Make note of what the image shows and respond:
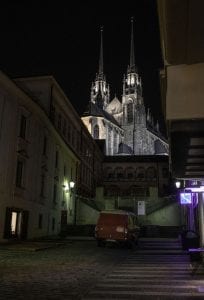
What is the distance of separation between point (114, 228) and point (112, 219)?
23.8 inches

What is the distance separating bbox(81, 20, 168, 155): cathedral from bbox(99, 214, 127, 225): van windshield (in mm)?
76747

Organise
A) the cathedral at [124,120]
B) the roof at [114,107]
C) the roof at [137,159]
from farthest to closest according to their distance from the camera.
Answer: the roof at [114,107] < the cathedral at [124,120] < the roof at [137,159]

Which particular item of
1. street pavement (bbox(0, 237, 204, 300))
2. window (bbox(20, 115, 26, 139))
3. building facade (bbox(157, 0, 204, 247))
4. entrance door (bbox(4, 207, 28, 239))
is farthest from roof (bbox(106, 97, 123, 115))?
building facade (bbox(157, 0, 204, 247))

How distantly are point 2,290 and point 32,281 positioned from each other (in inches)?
59.3

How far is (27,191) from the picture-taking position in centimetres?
2855

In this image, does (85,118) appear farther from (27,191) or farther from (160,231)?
(27,191)

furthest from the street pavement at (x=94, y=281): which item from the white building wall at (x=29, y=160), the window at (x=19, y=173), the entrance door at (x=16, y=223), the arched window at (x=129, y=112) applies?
the arched window at (x=129, y=112)

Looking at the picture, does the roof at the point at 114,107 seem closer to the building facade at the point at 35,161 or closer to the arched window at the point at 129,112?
the arched window at the point at 129,112

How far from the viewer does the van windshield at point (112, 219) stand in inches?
955

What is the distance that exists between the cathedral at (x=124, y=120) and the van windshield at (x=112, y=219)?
A: 3022 inches

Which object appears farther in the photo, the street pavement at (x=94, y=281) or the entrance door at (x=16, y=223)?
the entrance door at (x=16, y=223)

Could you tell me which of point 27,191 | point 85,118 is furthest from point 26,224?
point 85,118

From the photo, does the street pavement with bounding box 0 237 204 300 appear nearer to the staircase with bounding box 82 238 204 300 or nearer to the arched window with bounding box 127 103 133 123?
the staircase with bounding box 82 238 204 300

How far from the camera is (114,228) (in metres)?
24.1
